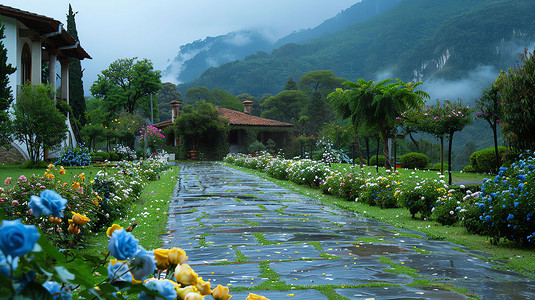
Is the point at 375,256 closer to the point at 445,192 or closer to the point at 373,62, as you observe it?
the point at 445,192

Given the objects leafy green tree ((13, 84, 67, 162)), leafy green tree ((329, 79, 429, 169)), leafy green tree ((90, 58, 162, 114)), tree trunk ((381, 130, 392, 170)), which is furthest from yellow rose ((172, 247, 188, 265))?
leafy green tree ((90, 58, 162, 114))

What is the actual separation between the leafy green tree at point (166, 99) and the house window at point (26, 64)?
4577 cm

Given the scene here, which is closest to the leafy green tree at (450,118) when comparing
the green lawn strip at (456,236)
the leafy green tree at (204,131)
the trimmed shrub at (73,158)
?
the green lawn strip at (456,236)

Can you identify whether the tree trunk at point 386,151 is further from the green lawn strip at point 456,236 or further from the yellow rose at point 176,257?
the yellow rose at point 176,257

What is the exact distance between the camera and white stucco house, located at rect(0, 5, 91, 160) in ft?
48.4

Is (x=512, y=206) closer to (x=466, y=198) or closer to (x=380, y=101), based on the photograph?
(x=466, y=198)

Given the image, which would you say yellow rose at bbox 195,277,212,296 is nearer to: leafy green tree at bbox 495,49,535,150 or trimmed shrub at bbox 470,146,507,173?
leafy green tree at bbox 495,49,535,150

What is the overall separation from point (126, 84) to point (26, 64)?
24856 mm

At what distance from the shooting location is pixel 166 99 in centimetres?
6650

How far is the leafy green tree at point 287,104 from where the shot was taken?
56.5 m

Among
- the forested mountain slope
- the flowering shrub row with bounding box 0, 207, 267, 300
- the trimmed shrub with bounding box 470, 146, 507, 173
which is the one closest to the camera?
the flowering shrub row with bounding box 0, 207, 267, 300

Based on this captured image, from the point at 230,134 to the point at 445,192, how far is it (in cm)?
3215

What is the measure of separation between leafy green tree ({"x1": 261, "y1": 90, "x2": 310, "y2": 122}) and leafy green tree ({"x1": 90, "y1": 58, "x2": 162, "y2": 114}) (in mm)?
19811

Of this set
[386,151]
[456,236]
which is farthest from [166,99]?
[456,236]
